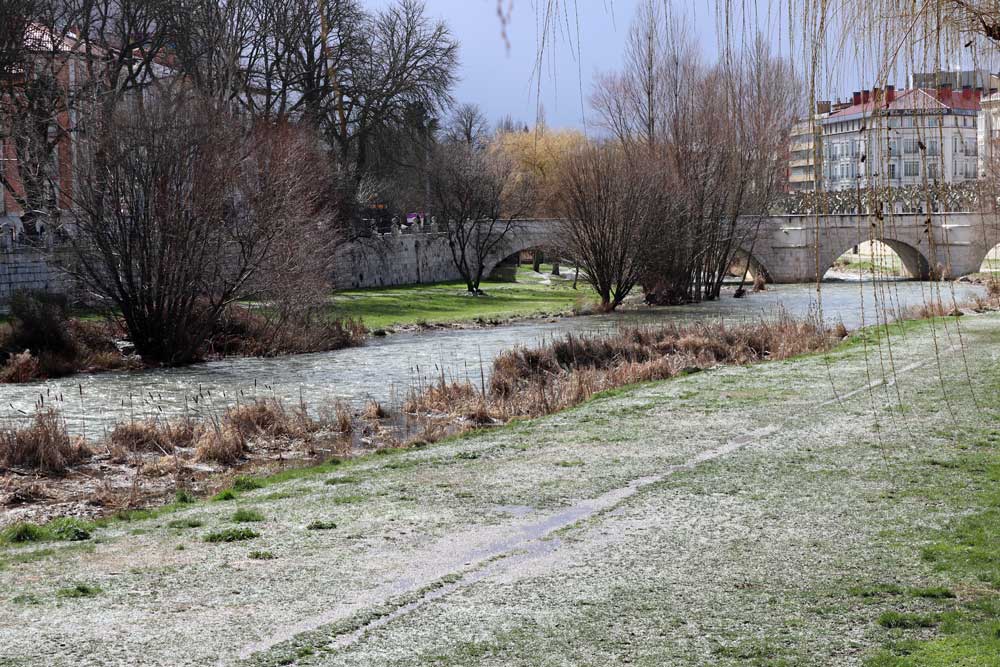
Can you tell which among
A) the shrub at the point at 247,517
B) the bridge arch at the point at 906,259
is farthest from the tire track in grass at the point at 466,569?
the bridge arch at the point at 906,259

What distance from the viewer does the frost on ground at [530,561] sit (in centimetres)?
649

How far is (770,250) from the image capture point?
61.3 metres

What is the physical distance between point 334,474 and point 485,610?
19.3ft

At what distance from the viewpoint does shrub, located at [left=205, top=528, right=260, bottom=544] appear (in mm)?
9289

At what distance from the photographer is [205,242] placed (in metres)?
28.3

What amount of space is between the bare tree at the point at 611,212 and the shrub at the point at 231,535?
3339 cm

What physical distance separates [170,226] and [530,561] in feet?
69.8

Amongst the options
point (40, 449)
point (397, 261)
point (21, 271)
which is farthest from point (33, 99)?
point (40, 449)

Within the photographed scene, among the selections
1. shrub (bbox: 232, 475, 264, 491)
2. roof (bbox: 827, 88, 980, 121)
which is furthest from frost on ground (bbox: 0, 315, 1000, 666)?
roof (bbox: 827, 88, 980, 121)

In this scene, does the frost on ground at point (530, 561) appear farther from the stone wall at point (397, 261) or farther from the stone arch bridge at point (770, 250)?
the stone arch bridge at point (770, 250)

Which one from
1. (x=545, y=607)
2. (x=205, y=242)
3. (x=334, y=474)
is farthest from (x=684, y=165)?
(x=545, y=607)

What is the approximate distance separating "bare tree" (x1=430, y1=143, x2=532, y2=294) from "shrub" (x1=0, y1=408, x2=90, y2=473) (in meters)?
37.7

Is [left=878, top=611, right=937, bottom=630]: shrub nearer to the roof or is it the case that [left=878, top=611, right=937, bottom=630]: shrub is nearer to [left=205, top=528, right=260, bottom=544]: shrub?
the roof

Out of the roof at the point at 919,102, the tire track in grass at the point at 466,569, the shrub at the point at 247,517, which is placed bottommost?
the tire track in grass at the point at 466,569
